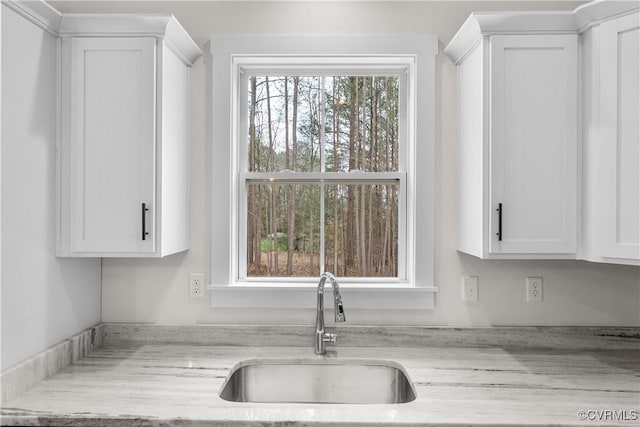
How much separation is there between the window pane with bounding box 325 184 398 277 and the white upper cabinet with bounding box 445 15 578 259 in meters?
0.54

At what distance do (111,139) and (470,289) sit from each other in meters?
1.59

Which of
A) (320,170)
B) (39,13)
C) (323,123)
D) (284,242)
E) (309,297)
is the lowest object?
(309,297)

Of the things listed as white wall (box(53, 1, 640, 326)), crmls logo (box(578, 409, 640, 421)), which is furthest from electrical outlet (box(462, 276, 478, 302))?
crmls logo (box(578, 409, 640, 421))

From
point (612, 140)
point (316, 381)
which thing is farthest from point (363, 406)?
point (612, 140)

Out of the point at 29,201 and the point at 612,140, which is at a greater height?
the point at 612,140

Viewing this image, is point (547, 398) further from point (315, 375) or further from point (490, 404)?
point (315, 375)

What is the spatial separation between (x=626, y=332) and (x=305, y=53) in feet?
6.05

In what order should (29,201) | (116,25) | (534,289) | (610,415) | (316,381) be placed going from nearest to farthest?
(610,415), (29,201), (116,25), (316,381), (534,289)


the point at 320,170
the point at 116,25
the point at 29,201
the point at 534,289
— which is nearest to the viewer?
the point at 29,201

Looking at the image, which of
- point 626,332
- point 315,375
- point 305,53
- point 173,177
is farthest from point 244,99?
point 626,332

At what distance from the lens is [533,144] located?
171 cm

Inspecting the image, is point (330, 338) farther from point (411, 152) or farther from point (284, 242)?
point (411, 152)

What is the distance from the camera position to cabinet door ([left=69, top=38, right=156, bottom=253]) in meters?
1.69

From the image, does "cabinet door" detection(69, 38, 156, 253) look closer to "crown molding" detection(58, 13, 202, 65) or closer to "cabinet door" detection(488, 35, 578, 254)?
"crown molding" detection(58, 13, 202, 65)
